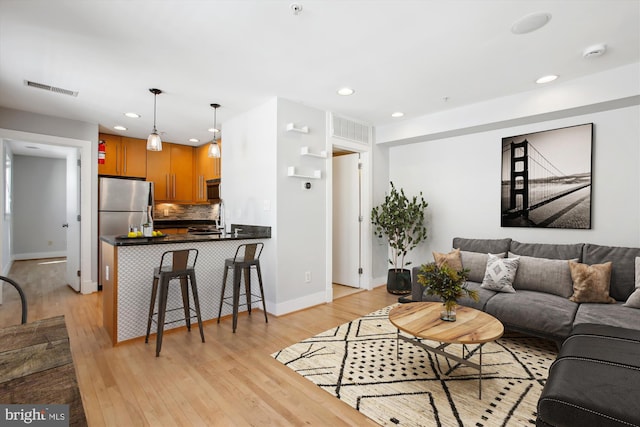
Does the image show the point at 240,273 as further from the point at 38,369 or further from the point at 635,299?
the point at 635,299

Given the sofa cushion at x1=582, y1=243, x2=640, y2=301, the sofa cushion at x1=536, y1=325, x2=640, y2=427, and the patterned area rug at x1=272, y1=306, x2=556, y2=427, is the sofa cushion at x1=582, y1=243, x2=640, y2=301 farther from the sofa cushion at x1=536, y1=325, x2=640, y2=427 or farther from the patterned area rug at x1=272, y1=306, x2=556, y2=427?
the sofa cushion at x1=536, y1=325, x2=640, y2=427

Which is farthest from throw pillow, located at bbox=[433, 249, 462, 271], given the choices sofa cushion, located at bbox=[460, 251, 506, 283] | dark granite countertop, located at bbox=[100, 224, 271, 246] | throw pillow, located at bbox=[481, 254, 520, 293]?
dark granite countertop, located at bbox=[100, 224, 271, 246]

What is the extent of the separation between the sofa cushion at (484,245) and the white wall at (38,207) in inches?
354

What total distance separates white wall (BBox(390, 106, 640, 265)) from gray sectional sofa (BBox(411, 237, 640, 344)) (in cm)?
41

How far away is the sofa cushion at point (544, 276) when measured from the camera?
300 centimetres

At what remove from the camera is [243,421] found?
187 cm

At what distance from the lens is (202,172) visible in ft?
20.2

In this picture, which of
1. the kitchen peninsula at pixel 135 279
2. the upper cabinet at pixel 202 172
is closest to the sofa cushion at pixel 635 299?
the kitchen peninsula at pixel 135 279

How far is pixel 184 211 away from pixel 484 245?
540 centimetres

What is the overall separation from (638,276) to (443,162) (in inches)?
96.5

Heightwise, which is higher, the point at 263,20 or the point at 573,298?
the point at 263,20

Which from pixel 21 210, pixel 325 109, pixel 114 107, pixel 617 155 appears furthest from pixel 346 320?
pixel 21 210

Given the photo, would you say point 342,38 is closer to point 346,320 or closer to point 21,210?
point 346,320

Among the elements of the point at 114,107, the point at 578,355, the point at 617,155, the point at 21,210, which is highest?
the point at 114,107
